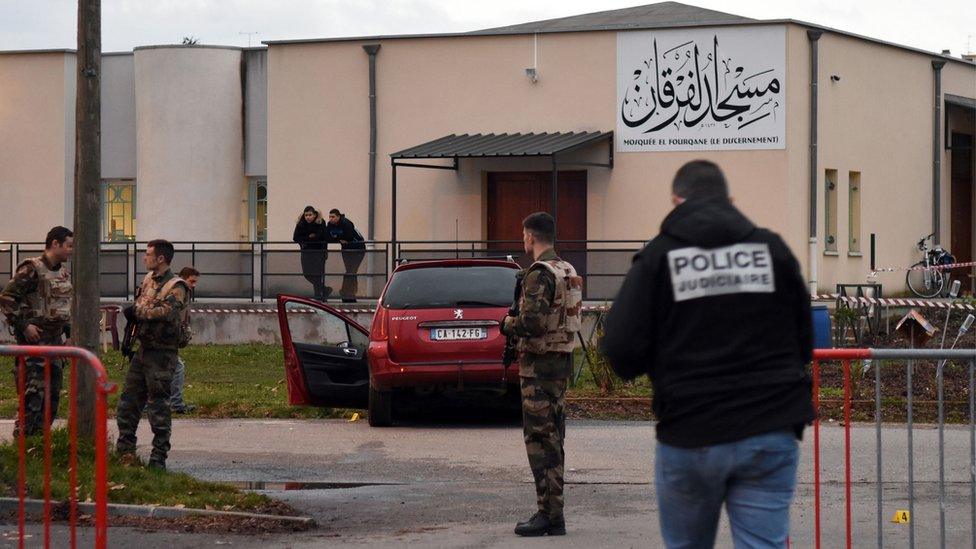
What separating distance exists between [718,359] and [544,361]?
411 cm

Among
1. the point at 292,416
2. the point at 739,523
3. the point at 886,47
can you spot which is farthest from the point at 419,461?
the point at 886,47

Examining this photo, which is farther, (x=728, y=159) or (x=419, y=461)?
(x=728, y=159)

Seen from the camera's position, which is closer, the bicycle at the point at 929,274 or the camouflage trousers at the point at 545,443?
the camouflage trousers at the point at 545,443

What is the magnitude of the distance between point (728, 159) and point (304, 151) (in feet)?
27.2

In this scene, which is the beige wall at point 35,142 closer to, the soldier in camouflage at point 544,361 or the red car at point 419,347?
the red car at point 419,347

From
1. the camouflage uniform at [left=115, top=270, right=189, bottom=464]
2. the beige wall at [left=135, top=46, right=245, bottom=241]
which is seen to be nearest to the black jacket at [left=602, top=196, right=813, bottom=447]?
the camouflage uniform at [left=115, top=270, right=189, bottom=464]

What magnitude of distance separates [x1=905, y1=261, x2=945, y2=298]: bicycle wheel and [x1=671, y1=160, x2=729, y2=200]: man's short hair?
25.0 metres

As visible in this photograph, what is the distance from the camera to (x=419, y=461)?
39.2 feet

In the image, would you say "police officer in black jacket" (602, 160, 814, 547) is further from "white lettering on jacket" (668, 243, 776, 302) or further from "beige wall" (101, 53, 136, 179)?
"beige wall" (101, 53, 136, 179)

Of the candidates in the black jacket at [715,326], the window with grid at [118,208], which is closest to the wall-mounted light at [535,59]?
the window with grid at [118,208]

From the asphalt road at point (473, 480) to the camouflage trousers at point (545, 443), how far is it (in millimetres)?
261

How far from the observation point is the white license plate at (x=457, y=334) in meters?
13.5

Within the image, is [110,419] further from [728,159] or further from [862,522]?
[728,159]

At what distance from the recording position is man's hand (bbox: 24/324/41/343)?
38.2 ft
